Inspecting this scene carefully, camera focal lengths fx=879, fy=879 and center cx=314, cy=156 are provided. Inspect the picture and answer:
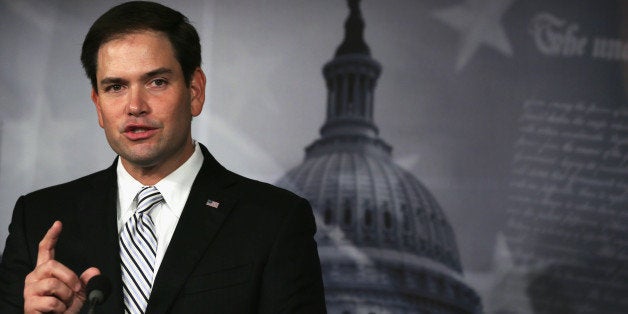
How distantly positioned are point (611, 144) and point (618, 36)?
0.84m

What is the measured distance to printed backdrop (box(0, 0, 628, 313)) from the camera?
22.0 feet

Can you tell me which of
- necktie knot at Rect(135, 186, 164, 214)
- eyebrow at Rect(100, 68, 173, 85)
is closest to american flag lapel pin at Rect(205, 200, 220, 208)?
necktie knot at Rect(135, 186, 164, 214)

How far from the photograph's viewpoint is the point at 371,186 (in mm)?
7238

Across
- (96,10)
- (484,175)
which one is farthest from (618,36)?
(96,10)

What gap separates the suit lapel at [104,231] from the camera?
217cm

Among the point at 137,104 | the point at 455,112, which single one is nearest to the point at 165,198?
the point at 137,104

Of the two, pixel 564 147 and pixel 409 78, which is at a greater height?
pixel 409 78

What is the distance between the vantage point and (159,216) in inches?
92.8

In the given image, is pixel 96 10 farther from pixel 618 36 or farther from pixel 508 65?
pixel 618 36

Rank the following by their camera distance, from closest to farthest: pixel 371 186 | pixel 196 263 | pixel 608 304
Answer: pixel 196 263
pixel 608 304
pixel 371 186

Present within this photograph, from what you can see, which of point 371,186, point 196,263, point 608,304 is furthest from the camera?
point 371,186

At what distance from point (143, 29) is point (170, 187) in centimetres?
43

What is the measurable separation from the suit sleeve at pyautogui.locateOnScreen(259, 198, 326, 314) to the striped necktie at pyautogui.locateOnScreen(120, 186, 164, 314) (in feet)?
0.97

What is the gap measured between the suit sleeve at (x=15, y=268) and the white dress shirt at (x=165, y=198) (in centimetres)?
25
